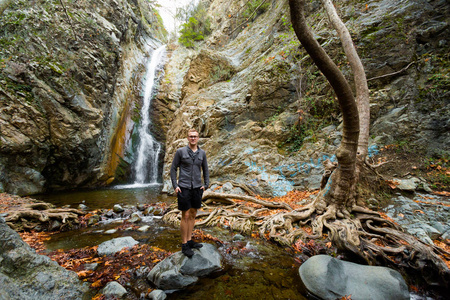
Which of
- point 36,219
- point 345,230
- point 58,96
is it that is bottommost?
point 36,219

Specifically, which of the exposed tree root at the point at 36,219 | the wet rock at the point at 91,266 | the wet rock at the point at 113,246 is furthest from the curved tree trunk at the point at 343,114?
the exposed tree root at the point at 36,219

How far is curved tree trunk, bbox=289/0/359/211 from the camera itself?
9.03 feet

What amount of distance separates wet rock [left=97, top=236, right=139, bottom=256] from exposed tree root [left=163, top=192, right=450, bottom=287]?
190cm

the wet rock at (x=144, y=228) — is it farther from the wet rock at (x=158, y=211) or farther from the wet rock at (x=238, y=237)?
the wet rock at (x=238, y=237)

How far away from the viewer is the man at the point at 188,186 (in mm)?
3131

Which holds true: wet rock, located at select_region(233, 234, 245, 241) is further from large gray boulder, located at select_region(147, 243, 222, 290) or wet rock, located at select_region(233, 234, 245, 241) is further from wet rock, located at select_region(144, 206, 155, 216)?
wet rock, located at select_region(144, 206, 155, 216)

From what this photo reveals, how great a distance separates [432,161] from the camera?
5.34 metres

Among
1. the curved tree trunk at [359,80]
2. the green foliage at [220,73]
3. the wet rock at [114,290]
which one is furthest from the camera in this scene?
the green foliage at [220,73]

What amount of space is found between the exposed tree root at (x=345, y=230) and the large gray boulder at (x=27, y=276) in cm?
345

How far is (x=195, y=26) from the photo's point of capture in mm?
25938

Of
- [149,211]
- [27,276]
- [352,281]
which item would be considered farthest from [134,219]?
[352,281]

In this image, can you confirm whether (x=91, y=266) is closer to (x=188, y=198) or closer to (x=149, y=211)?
(x=188, y=198)

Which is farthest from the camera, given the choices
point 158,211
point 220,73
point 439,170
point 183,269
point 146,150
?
point 146,150

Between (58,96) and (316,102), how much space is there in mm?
14423
